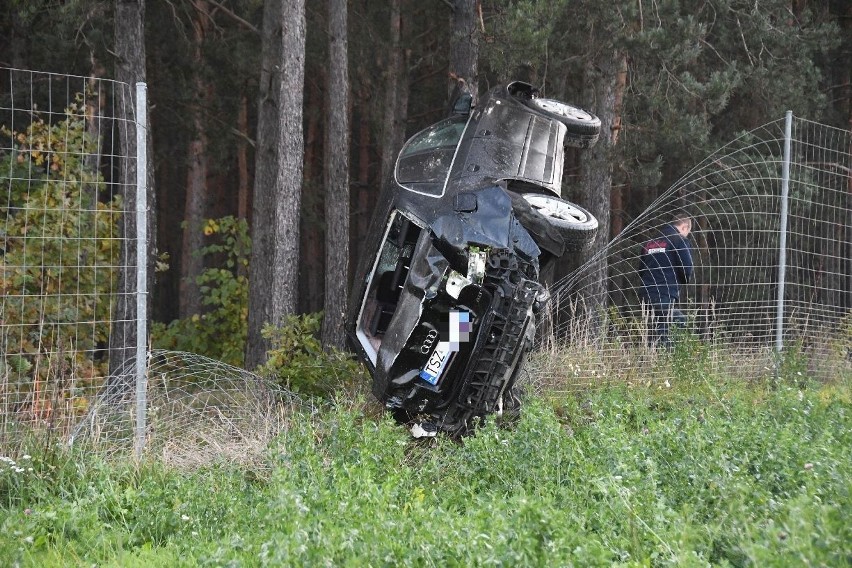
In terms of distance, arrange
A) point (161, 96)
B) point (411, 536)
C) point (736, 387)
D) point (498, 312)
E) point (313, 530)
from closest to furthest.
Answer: point (313, 530) < point (411, 536) < point (498, 312) < point (736, 387) < point (161, 96)

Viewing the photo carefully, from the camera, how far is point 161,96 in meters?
21.3

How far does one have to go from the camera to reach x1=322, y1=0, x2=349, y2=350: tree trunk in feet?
51.6

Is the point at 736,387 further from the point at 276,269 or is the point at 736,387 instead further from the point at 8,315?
the point at 8,315

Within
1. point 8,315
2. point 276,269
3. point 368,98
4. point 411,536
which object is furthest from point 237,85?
point 411,536

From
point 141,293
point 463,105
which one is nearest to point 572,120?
point 463,105

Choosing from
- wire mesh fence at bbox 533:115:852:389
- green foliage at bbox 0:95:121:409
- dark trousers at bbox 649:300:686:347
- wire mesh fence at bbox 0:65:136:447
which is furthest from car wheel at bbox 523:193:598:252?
green foliage at bbox 0:95:121:409

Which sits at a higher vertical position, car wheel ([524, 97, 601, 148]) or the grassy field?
car wheel ([524, 97, 601, 148])

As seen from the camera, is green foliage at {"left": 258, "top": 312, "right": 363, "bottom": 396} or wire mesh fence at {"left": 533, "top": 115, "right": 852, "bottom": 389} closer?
green foliage at {"left": 258, "top": 312, "right": 363, "bottom": 396}

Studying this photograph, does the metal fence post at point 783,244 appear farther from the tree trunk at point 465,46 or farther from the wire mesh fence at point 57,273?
A: the wire mesh fence at point 57,273

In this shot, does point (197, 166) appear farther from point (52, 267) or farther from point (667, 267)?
point (52, 267)

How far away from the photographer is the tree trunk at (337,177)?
→ 1572 centimetres

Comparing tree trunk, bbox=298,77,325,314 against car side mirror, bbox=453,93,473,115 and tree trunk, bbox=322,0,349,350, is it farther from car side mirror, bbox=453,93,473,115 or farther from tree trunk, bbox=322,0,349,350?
car side mirror, bbox=453,93,473,115

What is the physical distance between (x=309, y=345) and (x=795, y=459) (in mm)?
Answer: 5427

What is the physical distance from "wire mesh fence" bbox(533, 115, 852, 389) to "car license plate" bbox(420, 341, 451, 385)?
6.66 ft
